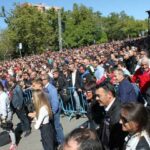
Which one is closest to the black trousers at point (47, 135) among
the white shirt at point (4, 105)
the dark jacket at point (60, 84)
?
the white shirt at point (4, 105)

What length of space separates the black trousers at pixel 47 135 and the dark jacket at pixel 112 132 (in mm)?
2879

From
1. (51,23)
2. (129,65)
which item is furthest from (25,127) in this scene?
(51,23)

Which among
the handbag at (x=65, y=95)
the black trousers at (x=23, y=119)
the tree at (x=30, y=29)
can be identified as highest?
the tree at (x=30, y=29)

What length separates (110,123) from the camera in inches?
210

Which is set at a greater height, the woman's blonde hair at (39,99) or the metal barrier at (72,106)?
the woman's blonde hair at (39,99)

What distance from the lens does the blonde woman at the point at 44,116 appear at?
25.4ft

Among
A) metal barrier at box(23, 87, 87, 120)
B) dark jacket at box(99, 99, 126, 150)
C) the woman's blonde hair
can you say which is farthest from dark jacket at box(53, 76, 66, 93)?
dark jacket at box(99, 99, 126, 150)

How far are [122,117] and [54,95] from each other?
5.01 m

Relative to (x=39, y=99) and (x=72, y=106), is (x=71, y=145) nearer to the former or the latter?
(x=39, y=99)

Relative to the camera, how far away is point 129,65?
14719mm

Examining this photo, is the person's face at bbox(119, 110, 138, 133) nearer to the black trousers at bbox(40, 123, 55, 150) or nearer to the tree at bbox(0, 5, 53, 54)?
the black trousers at bbox(40, 123, 55, 150)

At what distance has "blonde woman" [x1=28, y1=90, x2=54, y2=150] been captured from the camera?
774 centimetres

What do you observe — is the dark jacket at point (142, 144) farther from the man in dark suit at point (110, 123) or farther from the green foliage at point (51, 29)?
the green foliage at point (51, 29)

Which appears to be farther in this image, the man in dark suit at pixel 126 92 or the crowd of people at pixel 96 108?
the man in dark suit at pixel 126 92
